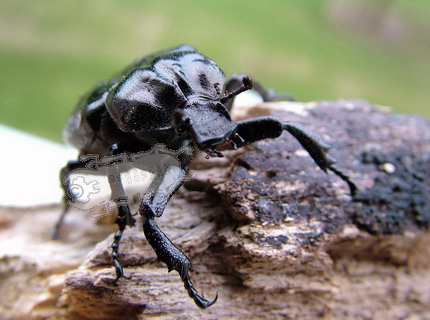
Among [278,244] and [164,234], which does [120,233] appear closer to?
[164,234]

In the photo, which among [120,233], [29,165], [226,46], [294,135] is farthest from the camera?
[226,46]

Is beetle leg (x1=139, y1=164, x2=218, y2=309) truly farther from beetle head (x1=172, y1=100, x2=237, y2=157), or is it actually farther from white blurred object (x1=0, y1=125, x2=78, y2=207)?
white blurred object (x1=0, y1=125, x2=78, y2=207)

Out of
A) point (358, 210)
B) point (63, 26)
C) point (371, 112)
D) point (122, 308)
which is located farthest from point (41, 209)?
point (63, 26)

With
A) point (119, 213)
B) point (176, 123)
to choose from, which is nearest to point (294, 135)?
point (176, 123)

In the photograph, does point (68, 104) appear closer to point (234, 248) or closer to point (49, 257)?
point (49, 257)

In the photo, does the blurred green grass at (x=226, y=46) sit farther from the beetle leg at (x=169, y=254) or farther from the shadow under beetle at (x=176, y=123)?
the beetle leg at (x=169, y=254)
